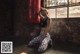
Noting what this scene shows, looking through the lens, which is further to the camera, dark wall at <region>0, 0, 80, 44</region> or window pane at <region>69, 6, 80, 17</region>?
dark wall at <region>0, 0, 80, 44</region>

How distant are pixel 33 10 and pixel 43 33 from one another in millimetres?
187

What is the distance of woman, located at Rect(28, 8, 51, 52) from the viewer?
4.80 feet

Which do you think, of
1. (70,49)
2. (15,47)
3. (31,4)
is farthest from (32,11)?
(70,49)

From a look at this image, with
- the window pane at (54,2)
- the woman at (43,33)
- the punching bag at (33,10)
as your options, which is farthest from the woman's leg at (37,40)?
the window pane at (54,2)

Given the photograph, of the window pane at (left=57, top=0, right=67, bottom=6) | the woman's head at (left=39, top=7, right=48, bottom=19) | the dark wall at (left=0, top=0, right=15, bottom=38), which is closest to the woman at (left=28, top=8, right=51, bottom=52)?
the woman's head at (left=39, top=7, right=48, bottom=19)

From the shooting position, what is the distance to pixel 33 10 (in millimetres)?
1522

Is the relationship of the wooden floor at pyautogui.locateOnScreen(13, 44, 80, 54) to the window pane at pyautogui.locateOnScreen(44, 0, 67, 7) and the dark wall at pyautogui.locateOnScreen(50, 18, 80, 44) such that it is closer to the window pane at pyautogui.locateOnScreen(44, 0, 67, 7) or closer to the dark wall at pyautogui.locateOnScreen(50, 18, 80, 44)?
the dark wall at pyautogui.locateOnScreen(50, 18, 80, 44)

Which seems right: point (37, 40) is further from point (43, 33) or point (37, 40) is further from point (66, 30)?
point (66, 30)

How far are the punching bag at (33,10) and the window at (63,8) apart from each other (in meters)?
0.06

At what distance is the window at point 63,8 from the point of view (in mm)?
1405

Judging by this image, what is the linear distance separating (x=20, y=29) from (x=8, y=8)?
0.61ft

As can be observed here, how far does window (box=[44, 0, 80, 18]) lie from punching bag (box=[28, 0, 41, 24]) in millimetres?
60

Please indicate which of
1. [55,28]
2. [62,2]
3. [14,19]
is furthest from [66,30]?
[14,19]

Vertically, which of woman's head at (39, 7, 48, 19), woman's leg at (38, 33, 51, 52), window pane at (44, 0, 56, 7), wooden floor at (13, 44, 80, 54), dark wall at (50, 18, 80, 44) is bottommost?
wooden floor at (13, 44, 80, 54)
